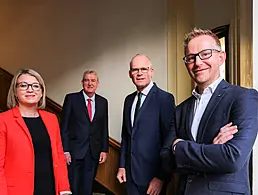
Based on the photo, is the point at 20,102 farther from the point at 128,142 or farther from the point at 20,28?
the point at 20,28

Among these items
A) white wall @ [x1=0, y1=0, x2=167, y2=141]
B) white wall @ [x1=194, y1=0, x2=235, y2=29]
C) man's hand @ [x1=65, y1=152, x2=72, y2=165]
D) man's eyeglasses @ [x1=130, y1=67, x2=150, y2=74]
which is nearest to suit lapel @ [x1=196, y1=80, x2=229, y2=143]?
man's eyeglasses @ [x1=130, y1=67, x2=150, y2=74]

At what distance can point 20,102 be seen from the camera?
256cm

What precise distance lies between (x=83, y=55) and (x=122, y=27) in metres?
0.72

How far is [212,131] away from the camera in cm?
172

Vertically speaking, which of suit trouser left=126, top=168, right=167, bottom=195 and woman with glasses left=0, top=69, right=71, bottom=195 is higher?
woman with glasses left=0, top=69, right=71, bottom=195

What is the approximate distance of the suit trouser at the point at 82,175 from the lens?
13.5 ft

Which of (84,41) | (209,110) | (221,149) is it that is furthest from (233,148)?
(84,41)

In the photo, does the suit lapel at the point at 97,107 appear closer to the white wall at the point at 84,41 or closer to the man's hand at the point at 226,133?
the white wall at the point at 84,41

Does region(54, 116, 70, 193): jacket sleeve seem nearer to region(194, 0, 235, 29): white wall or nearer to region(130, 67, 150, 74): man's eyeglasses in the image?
region(130, 67, 150, 74): man's eyeglasses

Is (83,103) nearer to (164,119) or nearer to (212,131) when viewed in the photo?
(164,119)

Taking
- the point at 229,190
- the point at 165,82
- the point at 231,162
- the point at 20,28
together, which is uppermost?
the point at 20,28

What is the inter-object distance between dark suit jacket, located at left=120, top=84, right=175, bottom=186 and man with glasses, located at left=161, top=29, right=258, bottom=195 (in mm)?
939

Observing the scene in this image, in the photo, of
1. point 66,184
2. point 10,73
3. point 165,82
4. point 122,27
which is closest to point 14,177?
point 66,184

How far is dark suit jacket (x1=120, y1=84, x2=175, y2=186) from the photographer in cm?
285
